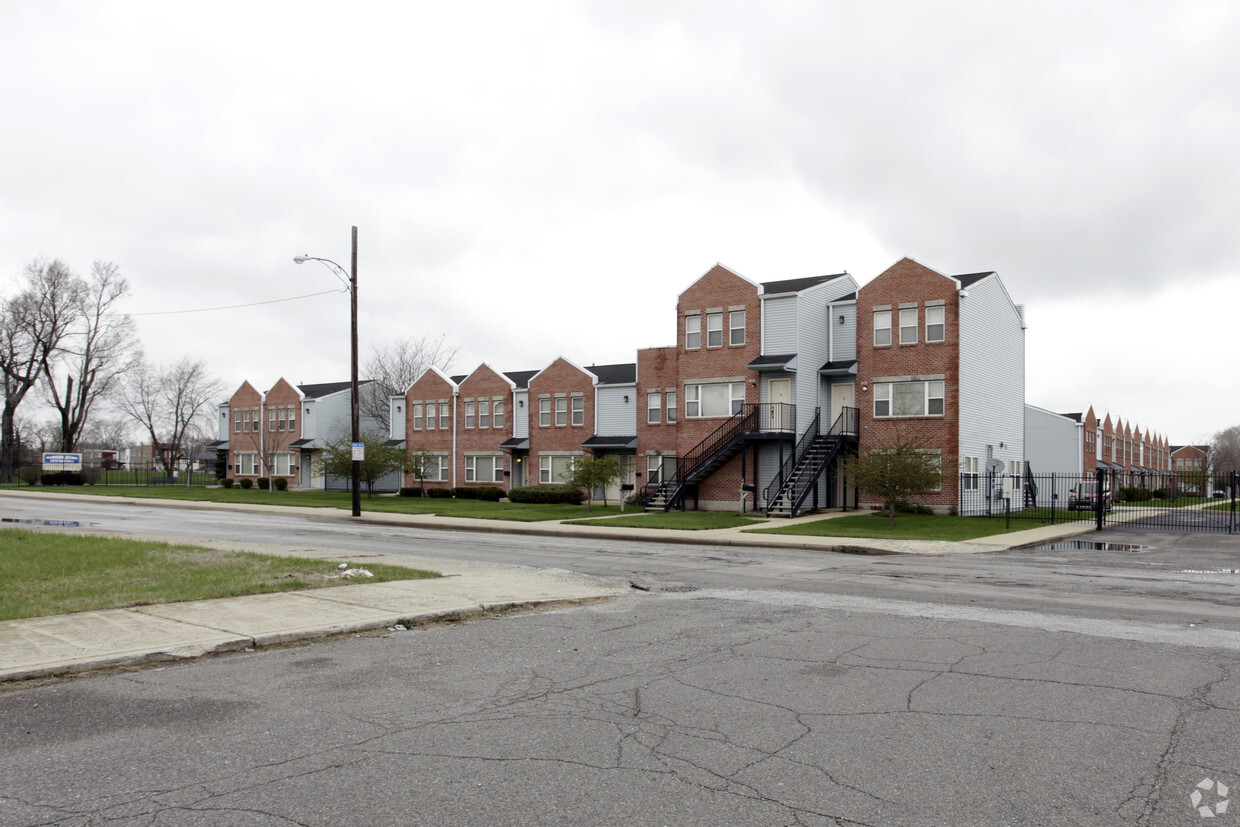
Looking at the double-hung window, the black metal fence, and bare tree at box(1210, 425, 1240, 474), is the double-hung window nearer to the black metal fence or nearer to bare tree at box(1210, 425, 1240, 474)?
the black metal fence

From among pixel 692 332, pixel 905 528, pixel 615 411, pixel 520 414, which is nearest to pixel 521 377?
pixel 520 414

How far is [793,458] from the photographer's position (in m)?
34.8

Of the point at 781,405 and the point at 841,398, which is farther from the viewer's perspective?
the point at 841,398

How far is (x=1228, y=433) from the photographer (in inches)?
5974

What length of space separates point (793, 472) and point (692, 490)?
507 centimetres

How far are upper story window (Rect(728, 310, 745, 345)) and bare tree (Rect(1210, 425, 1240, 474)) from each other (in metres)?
107

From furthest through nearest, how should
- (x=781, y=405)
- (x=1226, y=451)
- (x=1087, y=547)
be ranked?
(x=1226, y=451) → (x=781, y=405) → (x=1087, y=547)

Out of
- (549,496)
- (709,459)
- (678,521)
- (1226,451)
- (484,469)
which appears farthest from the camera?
(1226,451)

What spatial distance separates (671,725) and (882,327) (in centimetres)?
3119

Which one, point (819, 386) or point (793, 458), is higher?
point (819, 386)

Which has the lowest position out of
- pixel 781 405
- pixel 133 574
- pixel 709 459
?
pixel 133 574

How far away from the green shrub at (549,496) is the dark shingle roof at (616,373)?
6980mm

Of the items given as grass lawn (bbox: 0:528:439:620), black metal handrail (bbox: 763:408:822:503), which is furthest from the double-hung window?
grass lawn (bbox: 0:528:439:620)

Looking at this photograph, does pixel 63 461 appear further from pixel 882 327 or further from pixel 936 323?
pixel 936 323
